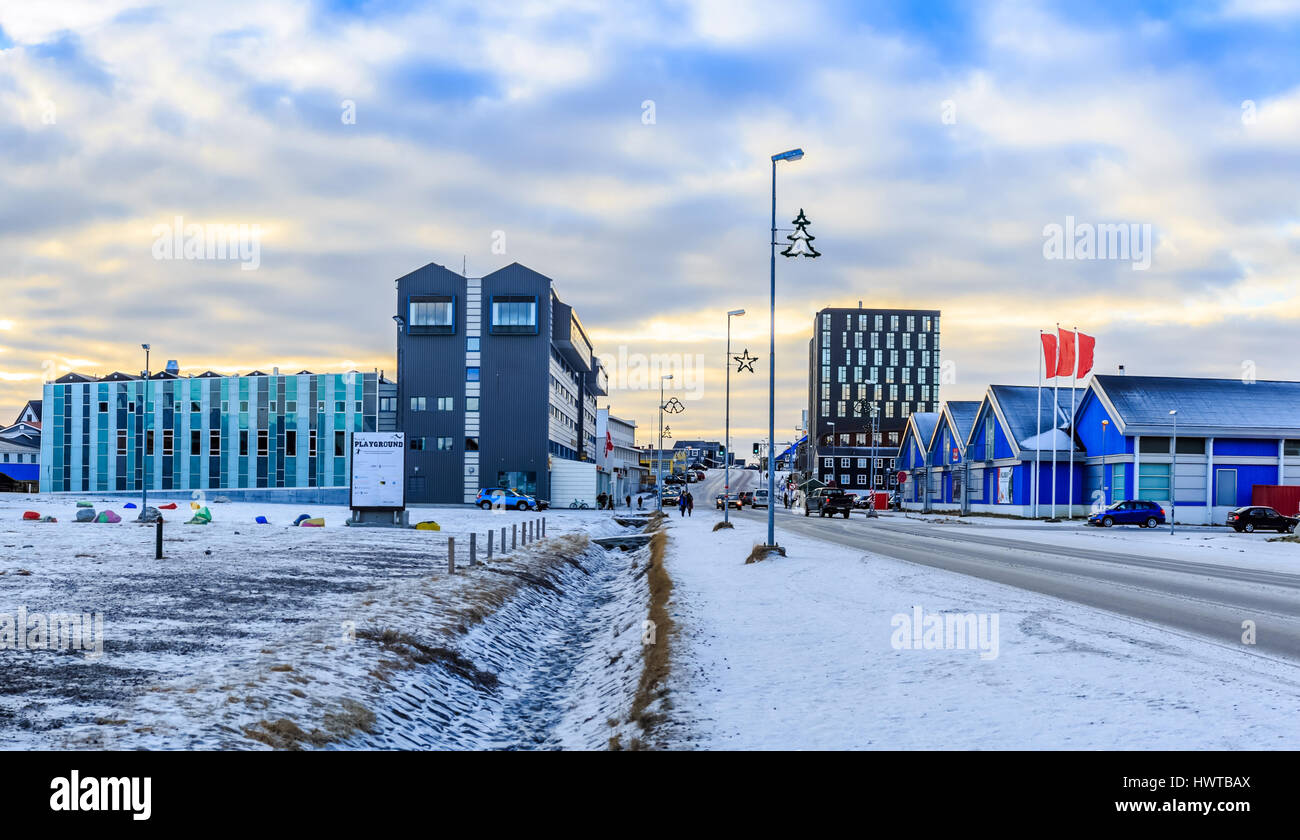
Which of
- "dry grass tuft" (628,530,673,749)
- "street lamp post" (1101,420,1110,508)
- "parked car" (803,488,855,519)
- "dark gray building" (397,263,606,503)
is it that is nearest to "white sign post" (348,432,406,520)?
"dry grass tuft" (628,530,673,749)

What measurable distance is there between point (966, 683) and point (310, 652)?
25.1 feet

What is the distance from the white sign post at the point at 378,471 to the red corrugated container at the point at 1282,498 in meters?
55.5

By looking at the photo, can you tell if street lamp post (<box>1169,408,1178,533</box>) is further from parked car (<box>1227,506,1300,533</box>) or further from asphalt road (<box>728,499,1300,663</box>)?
asphalt road (<box>728,499,1300,663</box>)

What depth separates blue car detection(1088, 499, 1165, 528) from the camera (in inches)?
2231

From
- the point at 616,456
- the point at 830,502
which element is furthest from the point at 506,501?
the point at 616,456

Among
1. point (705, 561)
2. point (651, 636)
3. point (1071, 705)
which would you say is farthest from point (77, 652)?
point (705, 561)

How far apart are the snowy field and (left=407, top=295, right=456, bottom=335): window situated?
55.1 metres

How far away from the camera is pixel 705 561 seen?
25.5 m

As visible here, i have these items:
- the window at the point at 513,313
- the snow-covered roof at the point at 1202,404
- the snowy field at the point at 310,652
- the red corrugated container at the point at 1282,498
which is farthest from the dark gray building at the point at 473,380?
the snowy field at the point at 310,652

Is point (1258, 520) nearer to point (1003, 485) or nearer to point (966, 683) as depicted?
point (1003, 485)

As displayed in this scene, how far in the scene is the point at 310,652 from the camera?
1132 centimetres

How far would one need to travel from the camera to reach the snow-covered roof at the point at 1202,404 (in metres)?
63.1

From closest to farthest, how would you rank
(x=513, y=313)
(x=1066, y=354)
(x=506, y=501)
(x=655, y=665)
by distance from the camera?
(x=655, y=665) < (x=1066, y=354) < (x=506, y=501) < (x=513, y=313)
